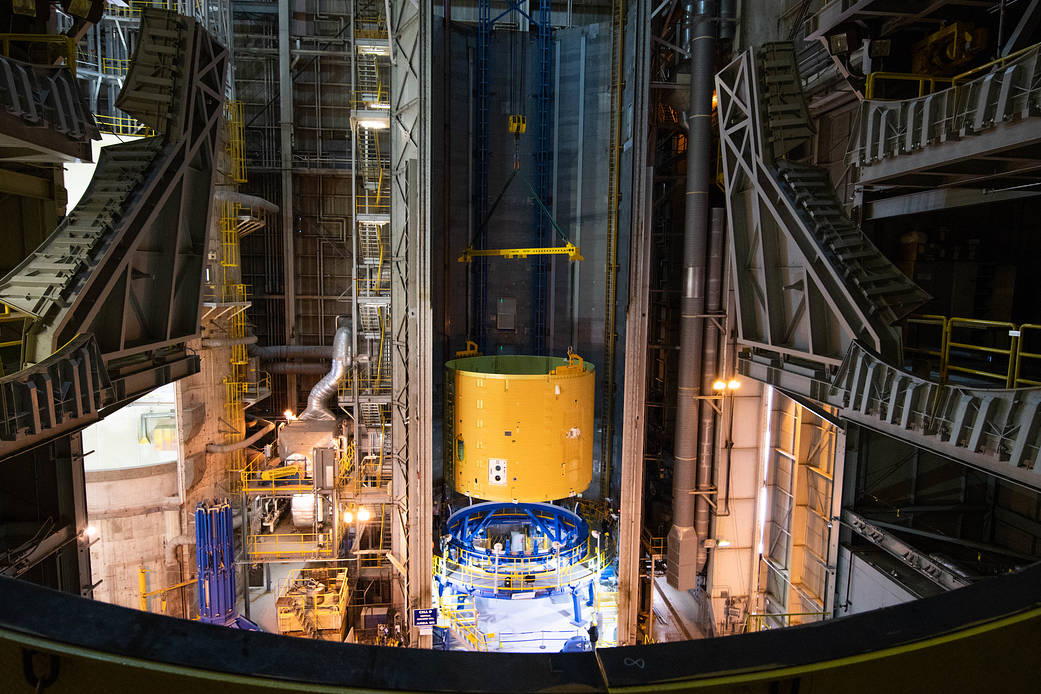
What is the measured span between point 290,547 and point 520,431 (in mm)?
7556

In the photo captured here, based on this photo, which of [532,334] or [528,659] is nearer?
[528,659]

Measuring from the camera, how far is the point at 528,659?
2023 mm

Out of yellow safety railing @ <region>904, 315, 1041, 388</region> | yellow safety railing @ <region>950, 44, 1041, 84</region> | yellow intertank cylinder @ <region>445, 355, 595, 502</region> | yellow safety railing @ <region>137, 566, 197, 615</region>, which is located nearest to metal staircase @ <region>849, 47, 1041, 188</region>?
yellow safety railing @ <region>950, 44, 1041, 84</region>

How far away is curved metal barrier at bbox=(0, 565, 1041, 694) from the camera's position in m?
1.74

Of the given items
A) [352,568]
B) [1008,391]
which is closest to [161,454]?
[352,568]

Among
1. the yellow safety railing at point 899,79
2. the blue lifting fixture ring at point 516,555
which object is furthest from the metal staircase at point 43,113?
the blue lifting fixture ring at point 516,555

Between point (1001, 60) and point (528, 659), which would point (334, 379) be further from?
point (528, 659)

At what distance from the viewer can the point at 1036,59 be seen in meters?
5.40

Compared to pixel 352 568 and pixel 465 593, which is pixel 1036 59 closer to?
pixel 465 593

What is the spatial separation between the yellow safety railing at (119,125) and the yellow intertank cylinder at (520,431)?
10290 millimetres

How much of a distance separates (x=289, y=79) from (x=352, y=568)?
53.2 feet

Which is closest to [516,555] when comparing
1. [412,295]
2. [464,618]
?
[464,618]

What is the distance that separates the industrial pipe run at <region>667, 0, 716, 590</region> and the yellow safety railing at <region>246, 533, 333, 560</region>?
8.93 meters

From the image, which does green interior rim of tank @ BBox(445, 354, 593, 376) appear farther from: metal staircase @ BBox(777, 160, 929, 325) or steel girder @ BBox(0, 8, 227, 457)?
metal staircase @ BBox(777, 160, 929, 325)
